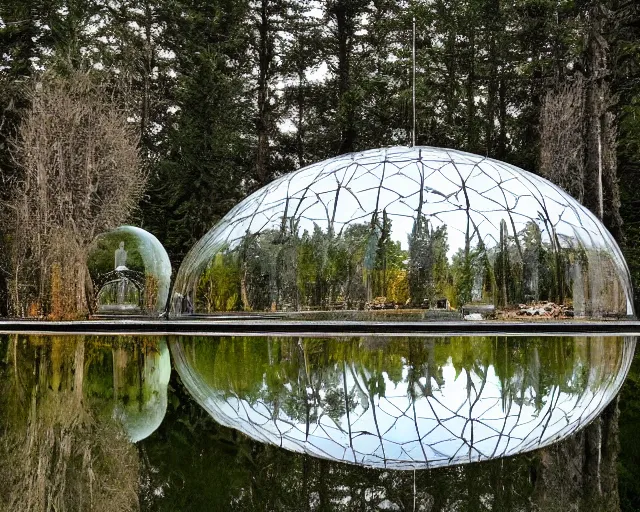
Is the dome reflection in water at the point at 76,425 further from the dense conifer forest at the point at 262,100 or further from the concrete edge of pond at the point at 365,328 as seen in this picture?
the dense conifer forest at the point at 262,100

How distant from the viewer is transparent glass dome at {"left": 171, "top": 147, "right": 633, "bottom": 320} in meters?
11.9

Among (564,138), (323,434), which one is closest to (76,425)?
(323,434)

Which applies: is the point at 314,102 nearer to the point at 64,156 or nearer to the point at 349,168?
the point at 64,156

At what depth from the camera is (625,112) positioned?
24.2m

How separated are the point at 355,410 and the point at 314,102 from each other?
87.2ft

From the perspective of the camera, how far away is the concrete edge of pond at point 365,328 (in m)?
11.0

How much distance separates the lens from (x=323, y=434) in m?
4.09

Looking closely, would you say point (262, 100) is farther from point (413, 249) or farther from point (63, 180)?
point (413, 249)

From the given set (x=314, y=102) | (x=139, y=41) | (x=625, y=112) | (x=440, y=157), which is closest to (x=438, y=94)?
(x=314, y=102)

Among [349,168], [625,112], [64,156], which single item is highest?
[625,112]

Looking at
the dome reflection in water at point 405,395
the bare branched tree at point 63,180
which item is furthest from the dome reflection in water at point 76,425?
the bare branched tree at point 63,180

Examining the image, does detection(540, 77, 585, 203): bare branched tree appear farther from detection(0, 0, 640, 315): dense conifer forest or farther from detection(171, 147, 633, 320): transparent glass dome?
detection(171, 147, 633, 320): transparent glass dome

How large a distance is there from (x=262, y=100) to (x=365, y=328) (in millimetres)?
19341

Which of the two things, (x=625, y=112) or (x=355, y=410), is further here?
(x=625, y=112)
